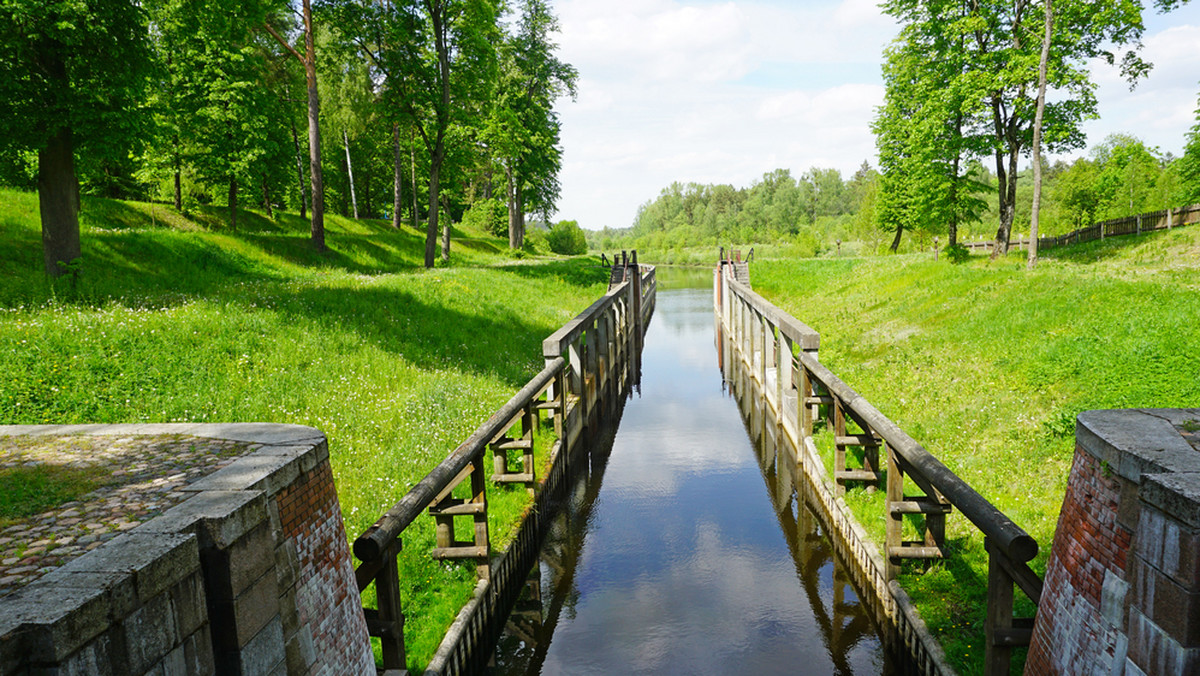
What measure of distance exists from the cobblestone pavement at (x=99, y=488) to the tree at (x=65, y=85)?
8.87 metres

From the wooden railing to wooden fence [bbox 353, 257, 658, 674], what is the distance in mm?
4100

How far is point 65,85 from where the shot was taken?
11086mm

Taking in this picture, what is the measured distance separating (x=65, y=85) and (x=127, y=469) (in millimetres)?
10766

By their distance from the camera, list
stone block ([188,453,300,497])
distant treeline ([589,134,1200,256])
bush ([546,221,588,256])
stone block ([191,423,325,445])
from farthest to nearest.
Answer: bush ([546,221,588,256]) < distant treeline ([589,134,1200,256]) < stone block ([191,423,325,445]) < stone block ([188,453,300,497])

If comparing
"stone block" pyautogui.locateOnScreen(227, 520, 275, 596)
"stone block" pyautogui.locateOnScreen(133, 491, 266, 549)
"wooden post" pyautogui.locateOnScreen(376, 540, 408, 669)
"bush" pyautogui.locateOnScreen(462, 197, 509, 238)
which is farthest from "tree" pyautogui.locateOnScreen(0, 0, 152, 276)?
"bush" pyautogui.locateOnScreen(462, 197, 509, 238)

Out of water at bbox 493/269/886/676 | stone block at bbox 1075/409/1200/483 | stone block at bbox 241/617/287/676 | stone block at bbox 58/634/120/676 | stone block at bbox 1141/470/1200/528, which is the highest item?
stone block at bbox 1075/409/1200/483

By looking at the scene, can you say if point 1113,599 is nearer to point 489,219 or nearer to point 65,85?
point 65,85

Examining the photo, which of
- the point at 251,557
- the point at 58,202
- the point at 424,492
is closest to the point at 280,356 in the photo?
the point at 58,202

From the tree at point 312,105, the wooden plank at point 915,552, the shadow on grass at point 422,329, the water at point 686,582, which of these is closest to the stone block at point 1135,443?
the wooden plank at point 915,552

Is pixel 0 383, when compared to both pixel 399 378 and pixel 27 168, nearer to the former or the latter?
pixel 399 378

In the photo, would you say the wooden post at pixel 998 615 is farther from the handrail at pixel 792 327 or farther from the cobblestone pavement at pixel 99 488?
the handrail at pixel 792 327

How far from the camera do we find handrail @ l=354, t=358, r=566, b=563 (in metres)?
4.38

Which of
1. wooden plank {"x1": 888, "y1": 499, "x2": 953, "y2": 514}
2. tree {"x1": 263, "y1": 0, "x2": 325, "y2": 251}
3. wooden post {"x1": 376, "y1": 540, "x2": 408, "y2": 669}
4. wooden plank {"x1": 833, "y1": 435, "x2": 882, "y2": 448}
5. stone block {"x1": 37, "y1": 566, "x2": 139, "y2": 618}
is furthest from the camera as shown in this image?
tree {"x1": 263, "y1": 0, "x2": 325, "y2": 251}

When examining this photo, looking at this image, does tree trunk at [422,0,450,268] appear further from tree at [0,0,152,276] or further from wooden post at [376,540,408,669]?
wooden post at [376,540,408,669]
